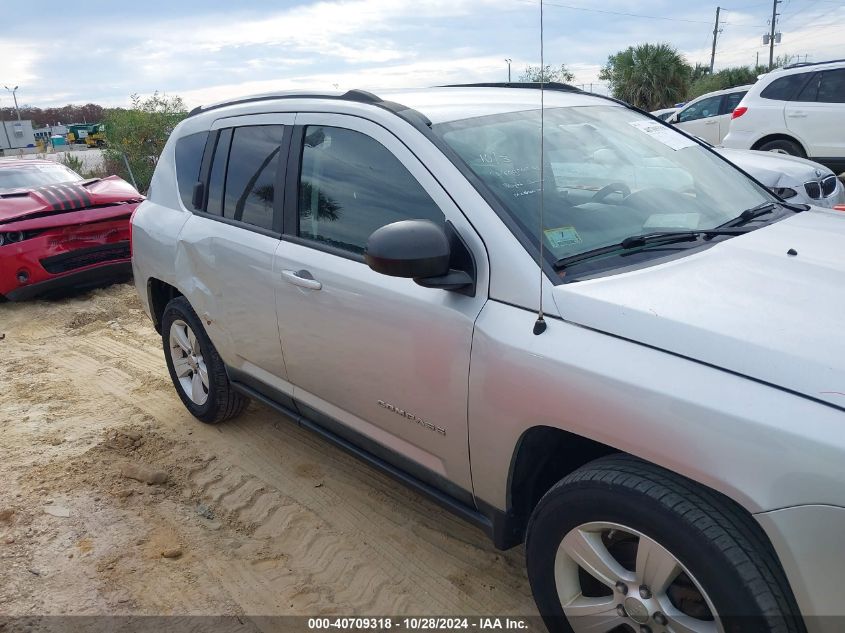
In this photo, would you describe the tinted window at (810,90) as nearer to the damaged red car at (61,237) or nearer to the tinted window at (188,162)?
the damaged red car at (61,237)

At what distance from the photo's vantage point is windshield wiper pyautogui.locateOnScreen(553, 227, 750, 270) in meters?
2.18

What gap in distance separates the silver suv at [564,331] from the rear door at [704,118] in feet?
37.4

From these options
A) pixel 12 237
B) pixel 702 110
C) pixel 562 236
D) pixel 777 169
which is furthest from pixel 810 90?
pixel 12 237

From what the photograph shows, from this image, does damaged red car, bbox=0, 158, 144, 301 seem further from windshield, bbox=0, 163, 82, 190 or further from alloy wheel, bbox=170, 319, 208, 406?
alloy wheel, bbox=170, 319, 208, 406

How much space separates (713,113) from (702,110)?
26 cm

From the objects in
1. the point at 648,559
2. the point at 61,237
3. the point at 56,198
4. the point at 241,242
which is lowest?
the point at 648,559

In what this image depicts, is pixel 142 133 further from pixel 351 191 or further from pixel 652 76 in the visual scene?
pixel 652 76

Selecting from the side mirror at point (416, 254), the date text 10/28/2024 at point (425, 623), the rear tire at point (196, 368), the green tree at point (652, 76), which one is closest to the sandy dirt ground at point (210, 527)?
the date text 10/28/2024 at point (425, 623)

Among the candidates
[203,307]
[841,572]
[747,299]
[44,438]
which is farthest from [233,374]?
[841,572]

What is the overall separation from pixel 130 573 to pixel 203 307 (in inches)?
54.1

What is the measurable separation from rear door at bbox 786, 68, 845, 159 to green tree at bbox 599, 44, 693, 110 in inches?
853

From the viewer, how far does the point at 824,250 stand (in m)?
2.26

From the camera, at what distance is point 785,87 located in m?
9.86

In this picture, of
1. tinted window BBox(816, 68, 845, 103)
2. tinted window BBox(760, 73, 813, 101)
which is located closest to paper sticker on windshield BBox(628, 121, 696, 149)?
tinted window BBox(816, 68, 845, 103)
